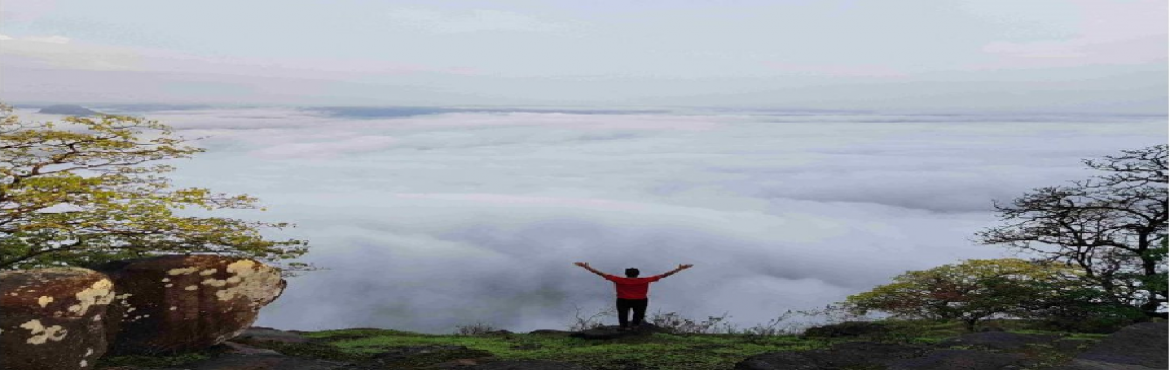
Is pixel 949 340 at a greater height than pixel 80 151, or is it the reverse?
pixel 80 151

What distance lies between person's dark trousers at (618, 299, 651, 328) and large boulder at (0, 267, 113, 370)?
913 cm

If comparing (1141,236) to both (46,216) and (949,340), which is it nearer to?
(949,340)

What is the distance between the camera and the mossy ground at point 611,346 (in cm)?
1243

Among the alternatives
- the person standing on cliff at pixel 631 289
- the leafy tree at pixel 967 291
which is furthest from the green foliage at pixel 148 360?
the leafy tree at pixel 967 291

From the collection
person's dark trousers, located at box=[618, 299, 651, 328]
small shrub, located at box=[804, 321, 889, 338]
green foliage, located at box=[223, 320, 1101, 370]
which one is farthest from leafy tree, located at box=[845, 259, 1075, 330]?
person's dark trousers, located at box=[618, 299, 651, 328]

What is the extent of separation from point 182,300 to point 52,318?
3.00 metres

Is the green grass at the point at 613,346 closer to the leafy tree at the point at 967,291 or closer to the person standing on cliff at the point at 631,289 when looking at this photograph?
the person standing on cliff at the point at 631,289

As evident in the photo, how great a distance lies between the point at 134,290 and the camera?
1289 centimetres

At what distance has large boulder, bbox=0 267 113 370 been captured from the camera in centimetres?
1002

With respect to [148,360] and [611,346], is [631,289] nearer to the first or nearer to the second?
[611,346]

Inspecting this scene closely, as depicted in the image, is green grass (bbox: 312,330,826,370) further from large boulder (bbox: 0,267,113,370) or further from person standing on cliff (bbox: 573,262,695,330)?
large boulder (bbox: 0,267,113,370)

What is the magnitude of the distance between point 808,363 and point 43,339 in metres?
10.4

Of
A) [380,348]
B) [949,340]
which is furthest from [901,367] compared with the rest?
[380,348]

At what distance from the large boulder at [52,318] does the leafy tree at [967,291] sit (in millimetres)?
18149
